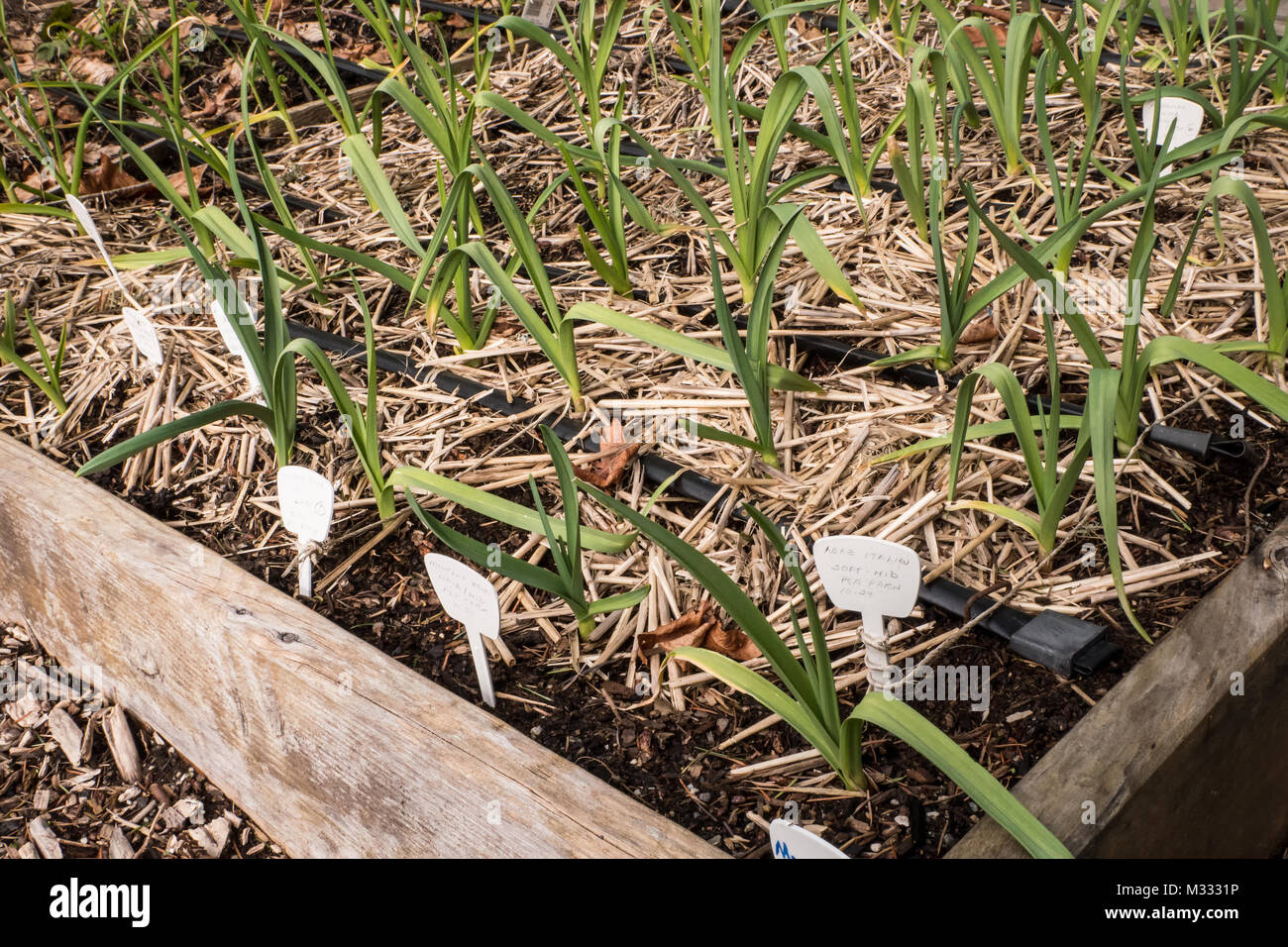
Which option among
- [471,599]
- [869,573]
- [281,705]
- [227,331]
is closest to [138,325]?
[227,331]

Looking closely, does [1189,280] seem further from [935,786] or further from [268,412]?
[268,412]

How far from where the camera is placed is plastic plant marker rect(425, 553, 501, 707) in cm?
96

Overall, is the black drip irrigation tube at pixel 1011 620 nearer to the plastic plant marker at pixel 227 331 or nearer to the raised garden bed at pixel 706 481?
the raised garden bed at pixel 706 481

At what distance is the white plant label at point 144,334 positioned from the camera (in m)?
1.46

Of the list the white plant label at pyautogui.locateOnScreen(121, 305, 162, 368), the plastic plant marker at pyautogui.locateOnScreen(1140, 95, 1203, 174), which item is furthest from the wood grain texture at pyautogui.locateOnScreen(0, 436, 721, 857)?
the plastic plant marker at pyautogui.locateOnScreen(1140, 95, 1203, 174)

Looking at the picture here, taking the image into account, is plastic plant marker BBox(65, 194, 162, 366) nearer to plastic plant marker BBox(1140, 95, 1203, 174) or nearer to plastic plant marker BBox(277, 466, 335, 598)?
plastic plant marker BBox(277, 466, 335, 598)

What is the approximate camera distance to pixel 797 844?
781mm

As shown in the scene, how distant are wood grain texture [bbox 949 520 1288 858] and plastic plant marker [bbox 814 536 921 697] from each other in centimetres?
15

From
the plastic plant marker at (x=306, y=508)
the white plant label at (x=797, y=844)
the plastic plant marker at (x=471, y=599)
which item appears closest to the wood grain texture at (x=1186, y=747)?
the white plant label at (x=797, y=844)

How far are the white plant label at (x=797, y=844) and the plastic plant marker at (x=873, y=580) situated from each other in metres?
0.15

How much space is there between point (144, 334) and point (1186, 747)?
1.31m

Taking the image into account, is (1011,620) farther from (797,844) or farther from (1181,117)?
(1181,117)

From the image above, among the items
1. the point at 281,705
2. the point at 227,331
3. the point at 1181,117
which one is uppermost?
the point at 1181,117
